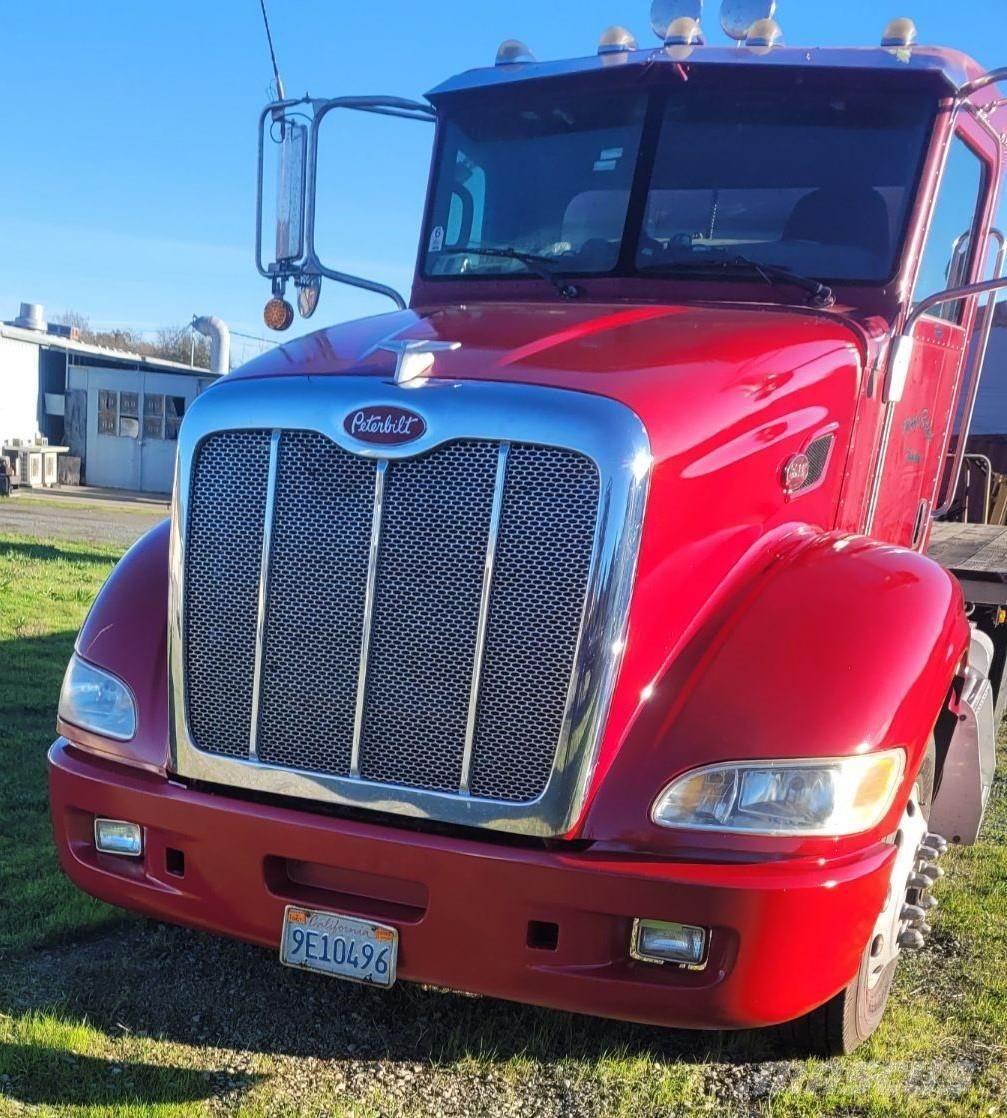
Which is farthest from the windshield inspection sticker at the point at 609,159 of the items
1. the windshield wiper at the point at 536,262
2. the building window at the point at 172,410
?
the building window at the point at 172,410

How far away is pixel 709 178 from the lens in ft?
13.7

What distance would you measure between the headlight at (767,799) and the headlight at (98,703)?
1.47 metres

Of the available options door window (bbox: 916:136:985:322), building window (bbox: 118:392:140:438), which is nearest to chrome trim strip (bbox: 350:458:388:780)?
door window (bbox: 916:136:985:322)

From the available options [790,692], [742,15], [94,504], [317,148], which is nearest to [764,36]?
[742,15]

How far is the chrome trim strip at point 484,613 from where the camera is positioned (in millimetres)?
2682

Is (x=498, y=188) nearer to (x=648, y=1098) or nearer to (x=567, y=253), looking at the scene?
(x=567, y=253)

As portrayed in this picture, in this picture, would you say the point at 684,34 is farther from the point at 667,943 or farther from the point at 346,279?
the point at 667,943

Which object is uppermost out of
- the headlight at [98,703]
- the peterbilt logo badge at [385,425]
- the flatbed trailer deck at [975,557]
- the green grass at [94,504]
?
the peterbilt logo badge at [385,425]

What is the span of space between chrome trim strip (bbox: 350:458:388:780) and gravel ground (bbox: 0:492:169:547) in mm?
12754

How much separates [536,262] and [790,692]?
2244 millimetres

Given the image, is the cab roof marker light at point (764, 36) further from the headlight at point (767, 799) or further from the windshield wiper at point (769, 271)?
the headlight at point (767, 799)

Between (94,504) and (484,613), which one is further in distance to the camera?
(94,504)

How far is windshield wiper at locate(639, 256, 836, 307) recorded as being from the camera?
391cm

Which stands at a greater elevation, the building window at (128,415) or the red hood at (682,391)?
the red hood at (682,391)
